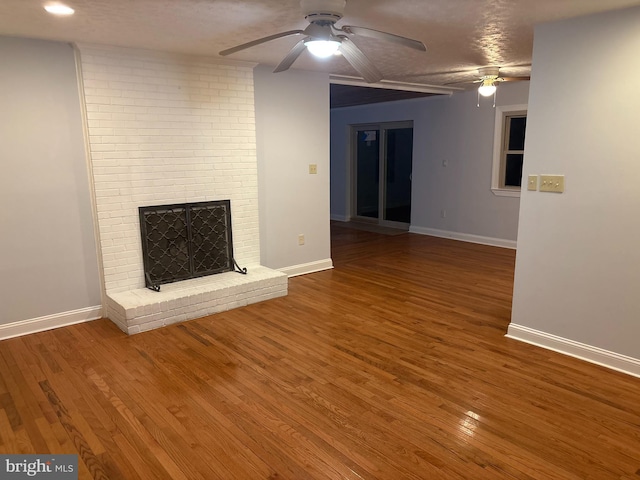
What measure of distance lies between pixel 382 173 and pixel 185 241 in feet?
16.2

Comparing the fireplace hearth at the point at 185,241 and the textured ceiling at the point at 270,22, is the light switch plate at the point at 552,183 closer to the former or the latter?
the textured ceiling at the point at 270,22

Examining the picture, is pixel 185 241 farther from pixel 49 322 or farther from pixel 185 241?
pixel 49 322

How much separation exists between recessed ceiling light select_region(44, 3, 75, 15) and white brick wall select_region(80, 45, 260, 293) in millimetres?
876

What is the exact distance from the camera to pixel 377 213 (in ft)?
28.8

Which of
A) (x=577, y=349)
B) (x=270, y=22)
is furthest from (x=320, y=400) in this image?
(x=270, y=22)

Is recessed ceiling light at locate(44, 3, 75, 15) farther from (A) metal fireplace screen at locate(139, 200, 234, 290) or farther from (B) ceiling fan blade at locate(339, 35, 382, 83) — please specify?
→ (A) metal fireplace screen at locate(139, 200, 234, 290)

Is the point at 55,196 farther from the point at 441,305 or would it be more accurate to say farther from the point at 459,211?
the point at 459,211

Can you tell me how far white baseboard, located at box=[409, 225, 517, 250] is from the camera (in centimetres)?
668

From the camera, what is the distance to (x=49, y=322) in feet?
12.3

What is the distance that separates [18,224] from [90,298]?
837 mm

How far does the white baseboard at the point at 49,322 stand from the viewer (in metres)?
3.57

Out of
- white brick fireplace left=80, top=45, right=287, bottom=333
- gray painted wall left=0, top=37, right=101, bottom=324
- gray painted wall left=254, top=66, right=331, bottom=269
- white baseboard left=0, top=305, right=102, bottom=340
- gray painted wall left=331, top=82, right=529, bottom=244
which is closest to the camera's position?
gray painted wall left=0, top=37, right=101, bottom=324

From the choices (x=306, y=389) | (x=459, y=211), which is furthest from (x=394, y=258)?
(x=306, y=389)

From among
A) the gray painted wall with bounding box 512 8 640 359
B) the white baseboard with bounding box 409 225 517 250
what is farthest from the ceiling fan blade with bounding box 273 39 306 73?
the white baseboard with bounding box 409 225 517 250
